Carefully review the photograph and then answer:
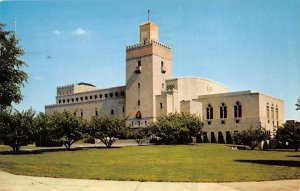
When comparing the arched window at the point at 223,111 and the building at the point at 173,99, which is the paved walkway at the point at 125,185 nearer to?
the building at the point at 173,99

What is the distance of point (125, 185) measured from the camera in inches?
527

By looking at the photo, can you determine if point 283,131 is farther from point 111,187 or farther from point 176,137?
point 111,187

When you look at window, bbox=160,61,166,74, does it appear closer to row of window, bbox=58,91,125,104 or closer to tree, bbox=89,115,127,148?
row of window, bbox=58,91,125,104

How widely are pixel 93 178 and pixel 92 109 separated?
2781 inches

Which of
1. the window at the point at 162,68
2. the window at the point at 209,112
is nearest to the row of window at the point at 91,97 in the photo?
the window at the point at 162,68

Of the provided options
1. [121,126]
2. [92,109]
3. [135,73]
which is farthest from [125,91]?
[121,126]

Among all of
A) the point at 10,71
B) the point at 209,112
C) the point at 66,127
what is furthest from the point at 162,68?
the point at 10,71

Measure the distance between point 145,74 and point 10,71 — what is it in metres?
47.8

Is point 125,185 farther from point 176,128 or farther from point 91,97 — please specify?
point 91,97

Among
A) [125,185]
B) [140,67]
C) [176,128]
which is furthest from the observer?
[140,67]

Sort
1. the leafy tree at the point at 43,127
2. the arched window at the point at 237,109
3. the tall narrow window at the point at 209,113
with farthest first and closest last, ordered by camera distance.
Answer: the tall narrow window at the point at 209,113 < the arched window at the point at 237,109 < the leafy tree at the point at 43,127

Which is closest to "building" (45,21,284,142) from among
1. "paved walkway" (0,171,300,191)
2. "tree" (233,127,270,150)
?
"tree" (233,127,270,150)

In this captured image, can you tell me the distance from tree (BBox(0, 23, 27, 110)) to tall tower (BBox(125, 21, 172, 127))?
44.9 m

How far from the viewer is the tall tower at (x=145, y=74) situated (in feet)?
231
